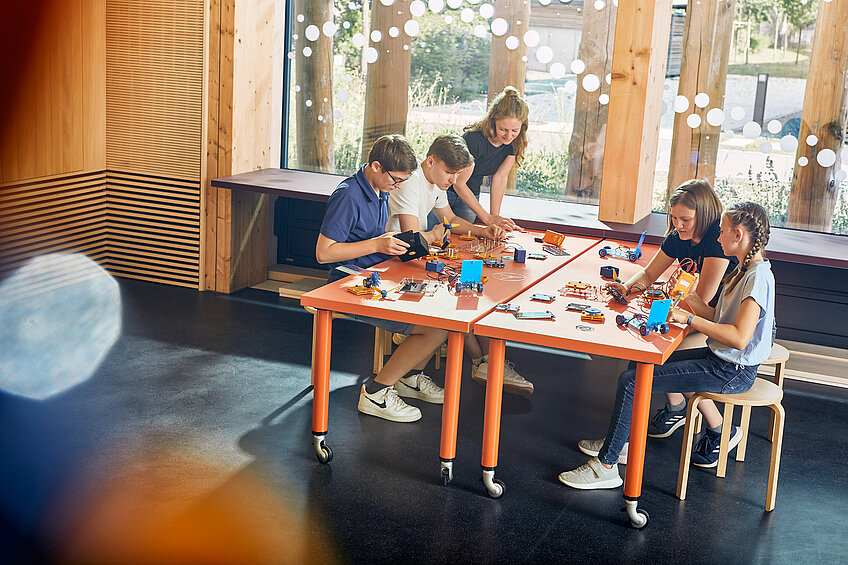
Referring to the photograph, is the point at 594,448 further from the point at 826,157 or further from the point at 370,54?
the point at 370,54

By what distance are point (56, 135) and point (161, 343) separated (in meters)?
1.81

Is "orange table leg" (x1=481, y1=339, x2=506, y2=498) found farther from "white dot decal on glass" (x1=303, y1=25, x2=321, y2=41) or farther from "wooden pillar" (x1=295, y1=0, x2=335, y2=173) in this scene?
"white dot decal on glass" (x1=303, y1=25, x2=321, y2=41)

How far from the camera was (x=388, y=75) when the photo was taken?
6.59 metres

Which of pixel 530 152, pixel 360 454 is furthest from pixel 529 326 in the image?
pixel 530 152

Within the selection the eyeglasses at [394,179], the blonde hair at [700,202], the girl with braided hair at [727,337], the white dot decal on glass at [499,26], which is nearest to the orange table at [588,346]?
the girl with braided hair at [727,337]

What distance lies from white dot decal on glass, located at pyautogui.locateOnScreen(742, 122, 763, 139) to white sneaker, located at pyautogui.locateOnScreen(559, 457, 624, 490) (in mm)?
2897

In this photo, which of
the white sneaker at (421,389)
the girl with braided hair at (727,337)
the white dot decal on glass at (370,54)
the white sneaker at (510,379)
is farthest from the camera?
the white dot decal on glass at (370,54)

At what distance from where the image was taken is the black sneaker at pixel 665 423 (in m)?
4.48

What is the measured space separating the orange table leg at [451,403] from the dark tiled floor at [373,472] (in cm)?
11

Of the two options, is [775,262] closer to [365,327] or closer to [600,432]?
[600,432]

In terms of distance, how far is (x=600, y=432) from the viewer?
14.8ft

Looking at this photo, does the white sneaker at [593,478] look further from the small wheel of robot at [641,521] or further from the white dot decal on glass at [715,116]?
the white dot decal on glass at [715,116]

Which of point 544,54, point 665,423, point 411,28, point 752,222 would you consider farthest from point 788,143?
point 411,28

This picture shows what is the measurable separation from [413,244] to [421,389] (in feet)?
2.83
